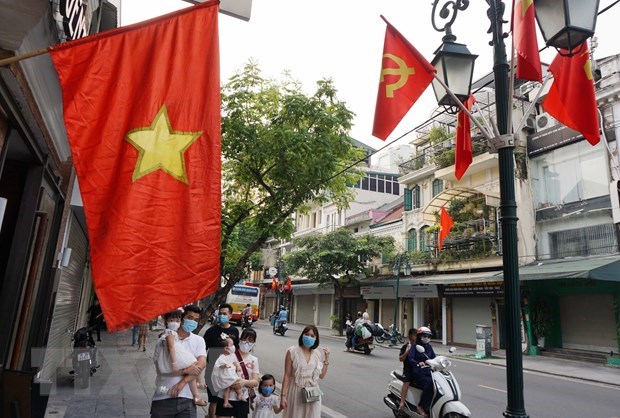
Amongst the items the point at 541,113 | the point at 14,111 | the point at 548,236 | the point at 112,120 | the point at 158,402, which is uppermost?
the point at 541,113

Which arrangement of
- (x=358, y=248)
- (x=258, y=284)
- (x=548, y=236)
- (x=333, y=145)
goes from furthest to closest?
1. (x=258, y=284)
2. (x=358, y=248)
3. (x=548, y=236)
4. (x=333, y=145)

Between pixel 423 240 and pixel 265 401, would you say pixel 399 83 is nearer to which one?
pixel 265 401

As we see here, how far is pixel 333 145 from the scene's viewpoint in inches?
394

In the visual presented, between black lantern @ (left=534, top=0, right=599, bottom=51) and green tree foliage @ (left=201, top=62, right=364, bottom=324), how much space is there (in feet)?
18.8

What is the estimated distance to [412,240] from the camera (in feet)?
90.1

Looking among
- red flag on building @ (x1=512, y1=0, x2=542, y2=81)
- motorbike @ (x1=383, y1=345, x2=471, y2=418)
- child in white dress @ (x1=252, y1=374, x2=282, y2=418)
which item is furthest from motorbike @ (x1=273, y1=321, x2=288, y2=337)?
red flag on building @ (x1=512, y1=0, x2=542, y2=81)

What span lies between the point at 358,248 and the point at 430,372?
21.2m

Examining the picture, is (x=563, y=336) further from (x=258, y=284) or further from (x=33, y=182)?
(x=258, y=284)

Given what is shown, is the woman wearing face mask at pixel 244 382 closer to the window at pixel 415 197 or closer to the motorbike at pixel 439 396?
the motorbike at pixel 439 396

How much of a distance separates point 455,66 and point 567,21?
4.01ft

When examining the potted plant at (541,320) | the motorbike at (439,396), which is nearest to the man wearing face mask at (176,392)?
the motorbike at (439,396)

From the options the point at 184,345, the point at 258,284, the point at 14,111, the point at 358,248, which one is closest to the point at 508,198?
→ the point at 184,345

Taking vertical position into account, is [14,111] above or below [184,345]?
Result: above

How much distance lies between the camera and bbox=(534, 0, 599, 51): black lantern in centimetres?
379
